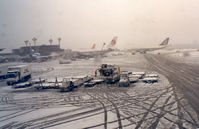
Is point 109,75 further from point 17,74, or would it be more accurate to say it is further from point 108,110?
point 17,74

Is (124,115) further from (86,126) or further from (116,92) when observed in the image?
(116,92)

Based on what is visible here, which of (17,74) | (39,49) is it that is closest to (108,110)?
(17,74)

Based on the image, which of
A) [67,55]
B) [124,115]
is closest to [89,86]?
[124,115]

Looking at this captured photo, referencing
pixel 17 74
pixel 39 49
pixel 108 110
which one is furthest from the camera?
pixel 39 49

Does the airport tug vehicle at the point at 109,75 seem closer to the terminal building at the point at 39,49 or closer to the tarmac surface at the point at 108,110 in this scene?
the tarmac surface at the point at 108,110

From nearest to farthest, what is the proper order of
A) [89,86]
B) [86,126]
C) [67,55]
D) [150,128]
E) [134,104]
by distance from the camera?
[150,128] < [86,126] < [134,104] < [89,86] < [67,55]

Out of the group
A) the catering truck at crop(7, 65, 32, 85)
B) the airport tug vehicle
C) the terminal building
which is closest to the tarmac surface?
the airport tug vehicle

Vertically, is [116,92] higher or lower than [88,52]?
lower

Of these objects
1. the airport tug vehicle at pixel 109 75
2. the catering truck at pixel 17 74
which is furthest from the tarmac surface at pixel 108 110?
the catering truck at pixel 17 74

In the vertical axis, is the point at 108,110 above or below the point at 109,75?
below
